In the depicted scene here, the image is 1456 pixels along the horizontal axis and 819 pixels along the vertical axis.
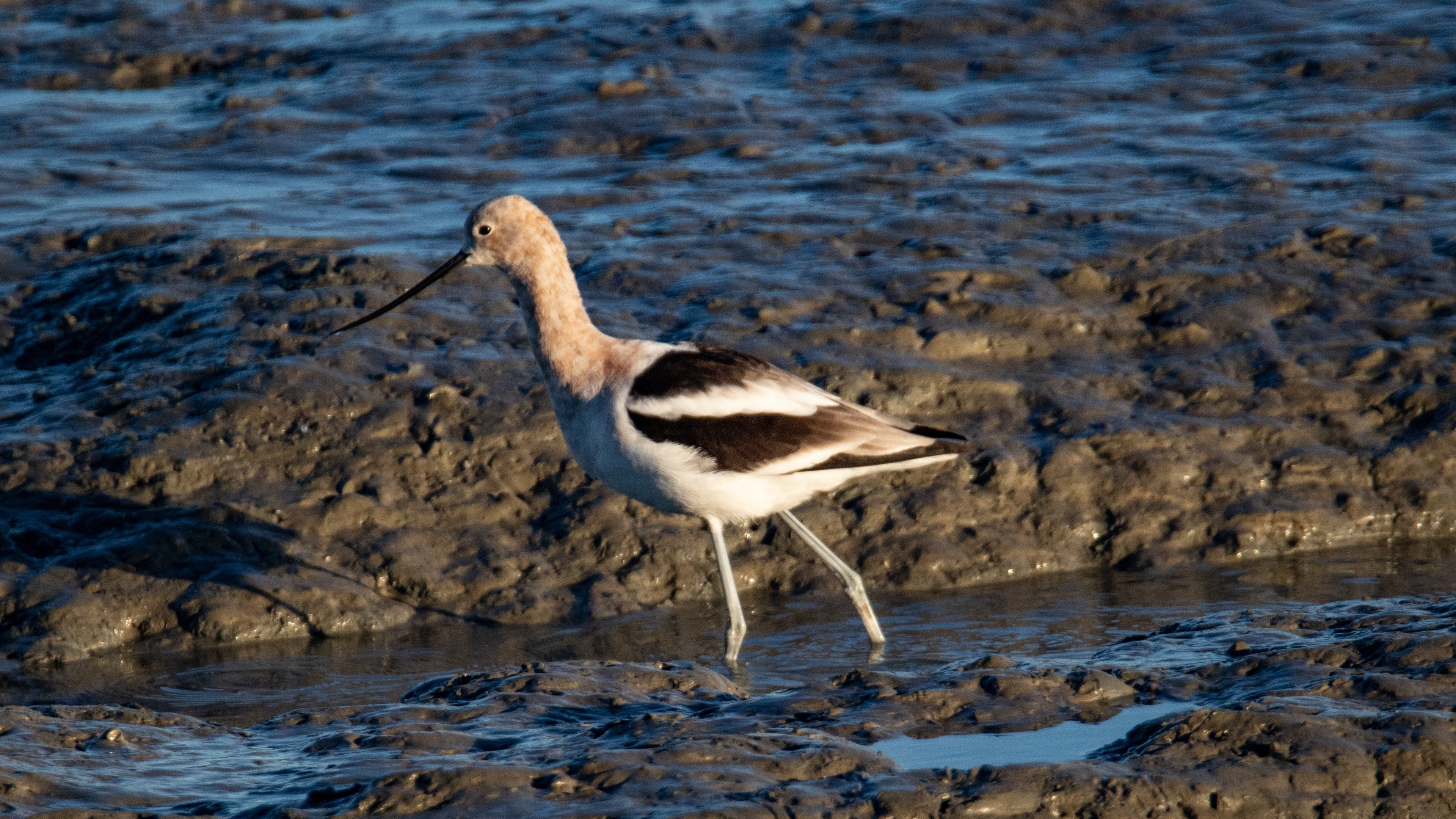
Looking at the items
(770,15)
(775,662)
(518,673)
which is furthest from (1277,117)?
(518,673)

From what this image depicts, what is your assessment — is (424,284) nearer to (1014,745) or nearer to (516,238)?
(516,238)

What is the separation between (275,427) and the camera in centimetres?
664

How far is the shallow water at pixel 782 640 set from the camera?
5285 mm

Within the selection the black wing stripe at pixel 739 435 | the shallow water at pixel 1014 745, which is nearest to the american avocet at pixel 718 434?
the black wing stripe at pixel 739 435

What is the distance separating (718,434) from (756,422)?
15 centimetres

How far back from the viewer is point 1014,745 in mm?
3820

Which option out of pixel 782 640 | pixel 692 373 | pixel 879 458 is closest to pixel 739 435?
pixel 692 373

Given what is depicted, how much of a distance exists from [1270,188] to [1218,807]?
628 centimetres

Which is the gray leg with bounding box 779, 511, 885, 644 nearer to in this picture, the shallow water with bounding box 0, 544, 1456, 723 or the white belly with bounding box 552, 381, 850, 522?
the shallow water with bounding box 0, 544, 1456, 723

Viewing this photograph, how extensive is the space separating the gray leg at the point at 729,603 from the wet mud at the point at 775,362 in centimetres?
13

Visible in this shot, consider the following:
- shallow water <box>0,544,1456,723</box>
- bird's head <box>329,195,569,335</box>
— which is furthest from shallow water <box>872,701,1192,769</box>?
bird's head <box>329,195,569,335</box>

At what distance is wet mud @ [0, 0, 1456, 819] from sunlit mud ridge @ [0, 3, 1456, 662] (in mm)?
26

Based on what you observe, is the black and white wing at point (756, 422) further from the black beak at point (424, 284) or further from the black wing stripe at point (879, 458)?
the black beak at point (424, 284)

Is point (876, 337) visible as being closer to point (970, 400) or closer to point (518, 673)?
point (970, 400)
